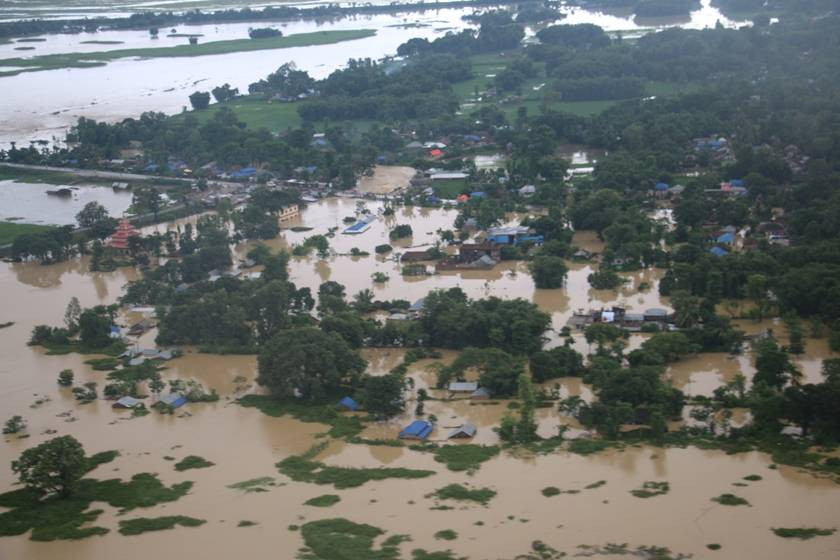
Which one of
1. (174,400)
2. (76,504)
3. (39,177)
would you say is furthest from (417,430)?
(39,177)

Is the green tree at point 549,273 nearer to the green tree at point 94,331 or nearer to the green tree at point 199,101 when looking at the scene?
the green tree at point 94,331

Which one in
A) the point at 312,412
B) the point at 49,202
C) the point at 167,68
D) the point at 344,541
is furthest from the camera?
the point at 167,68

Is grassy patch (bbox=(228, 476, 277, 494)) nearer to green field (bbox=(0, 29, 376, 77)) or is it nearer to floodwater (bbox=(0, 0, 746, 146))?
floodwater (bbox=(0, 0, 746, 146))

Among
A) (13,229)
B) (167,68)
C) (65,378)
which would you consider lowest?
(65,378)

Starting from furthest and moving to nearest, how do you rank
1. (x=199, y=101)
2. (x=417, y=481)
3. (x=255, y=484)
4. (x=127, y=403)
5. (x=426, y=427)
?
(x=199, y=101)
(x=127, y=403)
(x=426, y=427)
(x=255, y=484)
(x=417, y=481)

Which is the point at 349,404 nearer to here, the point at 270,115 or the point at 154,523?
the point at 154,523

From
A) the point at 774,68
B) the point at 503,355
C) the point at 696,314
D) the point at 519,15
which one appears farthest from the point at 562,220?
the point at 519,15

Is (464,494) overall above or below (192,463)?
above
